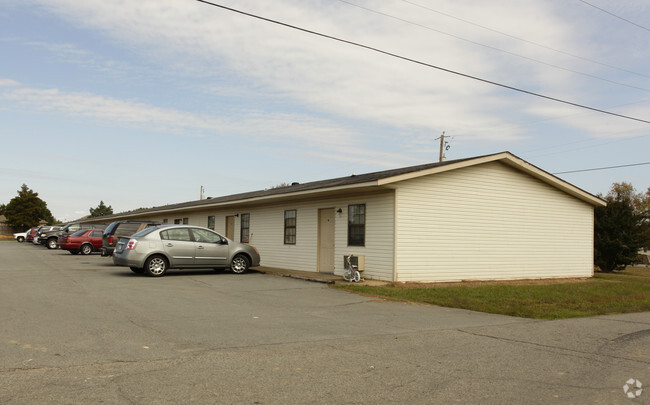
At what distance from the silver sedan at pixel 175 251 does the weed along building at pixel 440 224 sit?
302cm

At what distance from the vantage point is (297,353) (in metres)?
6.20

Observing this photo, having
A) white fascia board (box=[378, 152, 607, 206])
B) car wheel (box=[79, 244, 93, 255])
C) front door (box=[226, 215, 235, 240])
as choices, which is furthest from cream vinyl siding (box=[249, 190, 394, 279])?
car wheel (box=[79, 244, 93, 255])

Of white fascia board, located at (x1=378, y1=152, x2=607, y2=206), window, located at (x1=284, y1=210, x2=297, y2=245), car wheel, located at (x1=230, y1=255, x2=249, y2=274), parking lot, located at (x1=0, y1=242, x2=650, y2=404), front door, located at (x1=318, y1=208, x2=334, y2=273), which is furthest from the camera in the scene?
window, located at (x1=284, y1=210, x2=297, y2=245)

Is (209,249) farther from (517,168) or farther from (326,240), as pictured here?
(517,168)

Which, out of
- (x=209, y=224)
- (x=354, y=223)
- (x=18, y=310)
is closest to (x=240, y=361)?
(x=18, y=310)

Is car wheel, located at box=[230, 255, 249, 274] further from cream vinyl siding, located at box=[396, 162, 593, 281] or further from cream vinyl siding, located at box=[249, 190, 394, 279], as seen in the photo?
cream vinyl siding, located at box=[396, 162, 593, 281]

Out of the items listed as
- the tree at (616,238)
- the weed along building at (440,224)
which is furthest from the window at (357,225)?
the tree at (616,238)

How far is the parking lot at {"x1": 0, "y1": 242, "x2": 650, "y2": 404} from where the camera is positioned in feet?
15.4

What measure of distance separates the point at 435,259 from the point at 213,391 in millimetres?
12016

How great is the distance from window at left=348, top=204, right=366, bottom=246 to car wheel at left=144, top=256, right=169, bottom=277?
574 centimetres

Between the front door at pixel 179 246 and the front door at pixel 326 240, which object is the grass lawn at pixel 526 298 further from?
the front door at pixel 179 246

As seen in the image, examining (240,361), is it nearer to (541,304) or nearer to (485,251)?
(541,304)

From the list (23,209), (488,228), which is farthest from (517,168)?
(23,209)

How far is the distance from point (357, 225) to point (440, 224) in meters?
2.58
